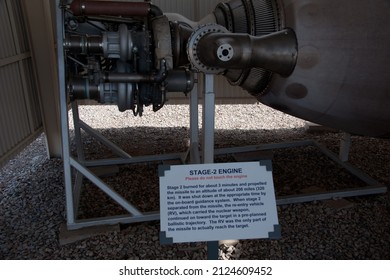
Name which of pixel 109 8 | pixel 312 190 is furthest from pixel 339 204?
pixel 109 8

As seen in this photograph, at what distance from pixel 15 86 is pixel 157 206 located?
1.95 m

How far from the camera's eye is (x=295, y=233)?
2.84m

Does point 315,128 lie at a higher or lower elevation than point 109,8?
lower

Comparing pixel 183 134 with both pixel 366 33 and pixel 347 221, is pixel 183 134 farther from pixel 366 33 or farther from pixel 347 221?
pixel 366 33

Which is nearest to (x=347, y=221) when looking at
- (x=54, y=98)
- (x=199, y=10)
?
(x=54, y=98)

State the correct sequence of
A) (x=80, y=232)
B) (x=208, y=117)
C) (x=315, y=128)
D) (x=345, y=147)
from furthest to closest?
(x=315, y=128) → (x=345, y=147) → (x=80, y=232) → (x=208, y=117)

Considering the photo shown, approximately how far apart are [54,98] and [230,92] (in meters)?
3.00

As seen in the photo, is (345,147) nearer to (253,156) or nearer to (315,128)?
(253,156)

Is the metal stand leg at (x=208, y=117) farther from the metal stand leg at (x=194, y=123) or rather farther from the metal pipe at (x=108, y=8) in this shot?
the metal stand leg at (x=194, y=123)

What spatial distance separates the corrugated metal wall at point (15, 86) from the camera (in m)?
3.49

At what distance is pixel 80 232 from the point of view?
9.18 feet

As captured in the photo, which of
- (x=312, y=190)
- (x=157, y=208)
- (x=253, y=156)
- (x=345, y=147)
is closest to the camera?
(x=157, y=208)

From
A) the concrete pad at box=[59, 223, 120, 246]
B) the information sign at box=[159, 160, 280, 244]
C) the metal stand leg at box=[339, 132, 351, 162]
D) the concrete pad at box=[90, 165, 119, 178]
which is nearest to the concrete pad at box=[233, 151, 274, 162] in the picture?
the metal stand leg at box=[339, 132, 351, 162]

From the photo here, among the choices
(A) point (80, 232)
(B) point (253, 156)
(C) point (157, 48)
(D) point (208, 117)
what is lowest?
(B) point (253, 156)
